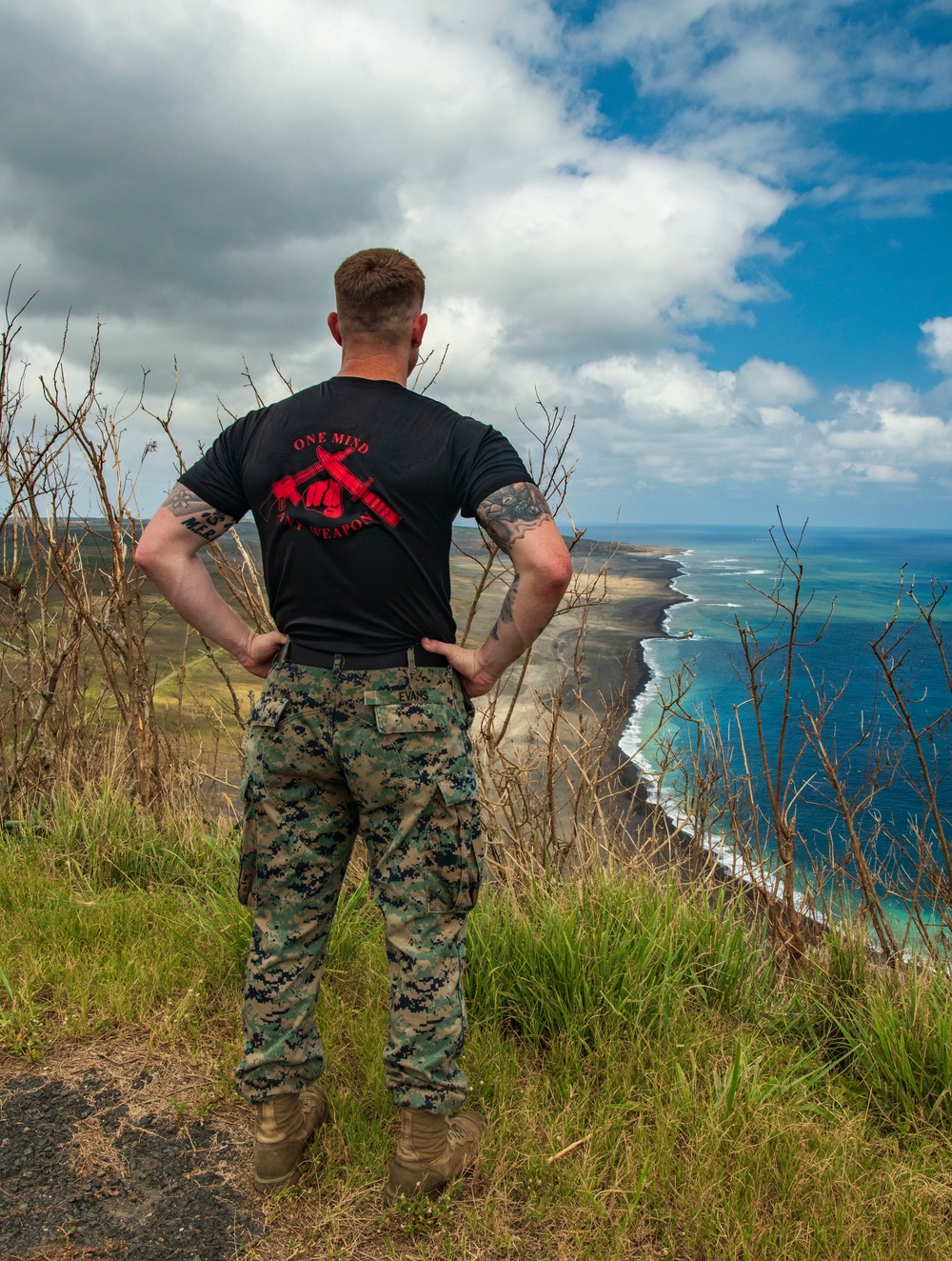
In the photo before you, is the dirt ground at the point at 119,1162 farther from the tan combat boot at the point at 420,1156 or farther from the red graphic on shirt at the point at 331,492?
the red graphic on shirt at the point at 331,492

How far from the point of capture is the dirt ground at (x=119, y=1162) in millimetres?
2053

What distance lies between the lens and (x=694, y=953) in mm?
3252

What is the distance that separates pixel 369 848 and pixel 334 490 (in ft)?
3.26

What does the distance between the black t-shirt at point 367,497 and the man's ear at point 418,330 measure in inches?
6.8

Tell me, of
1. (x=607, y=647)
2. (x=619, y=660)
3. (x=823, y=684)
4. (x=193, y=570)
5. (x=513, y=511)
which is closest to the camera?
(x=513, y=511)

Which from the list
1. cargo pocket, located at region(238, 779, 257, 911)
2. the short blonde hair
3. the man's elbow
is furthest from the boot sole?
the short blonde hair

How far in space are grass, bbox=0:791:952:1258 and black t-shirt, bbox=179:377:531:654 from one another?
1.54 metres

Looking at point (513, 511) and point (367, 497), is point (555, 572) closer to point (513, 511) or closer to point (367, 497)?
point (513, 511)

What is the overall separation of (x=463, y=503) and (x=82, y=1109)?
2276 mm

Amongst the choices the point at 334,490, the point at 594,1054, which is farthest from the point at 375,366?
the point at 594,1054

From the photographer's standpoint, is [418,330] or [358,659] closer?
[358,659]

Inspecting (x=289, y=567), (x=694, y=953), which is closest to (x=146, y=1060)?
(x=289, y=567)

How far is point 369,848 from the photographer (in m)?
2.21

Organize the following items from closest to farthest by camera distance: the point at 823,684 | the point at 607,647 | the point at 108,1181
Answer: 1. the point at 108,1181
2. the point at 823,684
3. the point at 607,647
